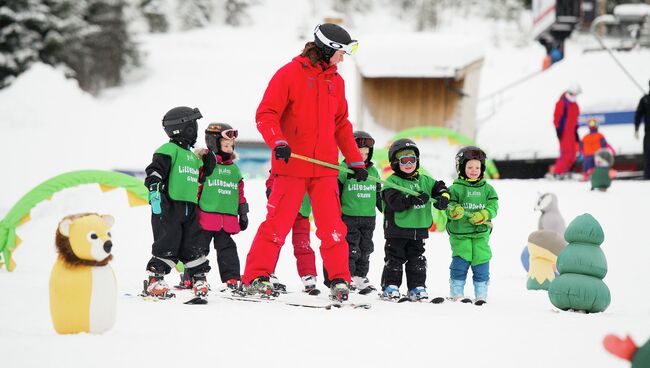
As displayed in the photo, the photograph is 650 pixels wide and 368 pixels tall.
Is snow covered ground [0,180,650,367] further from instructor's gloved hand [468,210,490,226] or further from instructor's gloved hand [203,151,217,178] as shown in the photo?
instructor's gloved hand [203,151,217,178]

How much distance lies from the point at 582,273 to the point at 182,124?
321 cm

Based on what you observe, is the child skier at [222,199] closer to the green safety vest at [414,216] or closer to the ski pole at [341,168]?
the ski pole at [341,168]

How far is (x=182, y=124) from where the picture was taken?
5734 mm

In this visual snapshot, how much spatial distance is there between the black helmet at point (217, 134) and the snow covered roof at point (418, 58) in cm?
1124

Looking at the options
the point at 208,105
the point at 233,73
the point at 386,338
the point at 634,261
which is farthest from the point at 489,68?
the point at 386,338

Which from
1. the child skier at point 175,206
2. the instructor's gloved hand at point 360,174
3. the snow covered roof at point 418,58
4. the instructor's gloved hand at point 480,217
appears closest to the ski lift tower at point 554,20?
the snow covered roof at point 418,58

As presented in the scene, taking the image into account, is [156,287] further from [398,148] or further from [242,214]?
[398,148]

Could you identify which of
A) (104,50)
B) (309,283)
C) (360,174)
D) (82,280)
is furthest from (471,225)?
(104,50)

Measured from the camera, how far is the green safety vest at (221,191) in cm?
619

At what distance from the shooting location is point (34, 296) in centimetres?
596

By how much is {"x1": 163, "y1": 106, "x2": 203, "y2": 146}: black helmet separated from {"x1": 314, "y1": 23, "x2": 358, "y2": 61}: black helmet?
3.60 feet

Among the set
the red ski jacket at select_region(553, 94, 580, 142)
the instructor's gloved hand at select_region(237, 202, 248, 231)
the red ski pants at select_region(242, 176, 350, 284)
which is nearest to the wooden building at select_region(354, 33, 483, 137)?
the red ski jacket at select_region(553, 94, 580, 142)

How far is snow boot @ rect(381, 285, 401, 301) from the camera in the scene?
5.84 metres

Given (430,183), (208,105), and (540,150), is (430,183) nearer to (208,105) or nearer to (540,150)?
(540,150)
